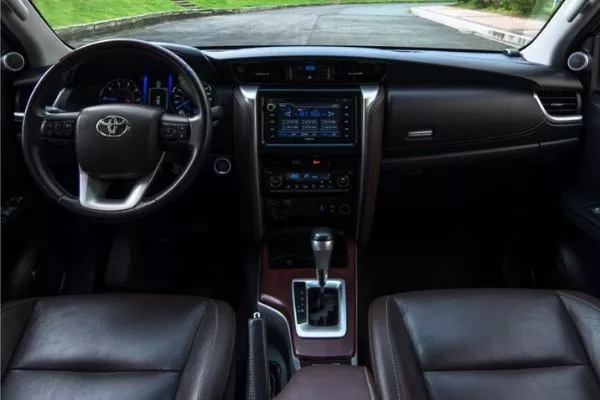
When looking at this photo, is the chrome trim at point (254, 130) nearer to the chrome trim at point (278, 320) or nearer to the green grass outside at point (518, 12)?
the chrome trim at point (278, 320)

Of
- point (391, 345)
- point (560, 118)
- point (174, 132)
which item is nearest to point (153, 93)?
point (174, 132)

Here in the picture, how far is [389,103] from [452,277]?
3.65ft

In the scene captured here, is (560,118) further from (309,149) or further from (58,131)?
(58,131)

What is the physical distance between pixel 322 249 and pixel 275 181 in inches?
13.1

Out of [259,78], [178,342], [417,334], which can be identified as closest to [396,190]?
[259,78]

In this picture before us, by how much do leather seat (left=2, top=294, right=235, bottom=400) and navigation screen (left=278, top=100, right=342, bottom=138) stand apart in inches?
28.5

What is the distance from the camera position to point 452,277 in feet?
10.6

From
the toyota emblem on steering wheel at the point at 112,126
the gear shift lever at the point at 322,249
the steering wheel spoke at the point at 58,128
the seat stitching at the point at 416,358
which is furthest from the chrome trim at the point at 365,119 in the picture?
the steering wheel spoke at the point at 58,128

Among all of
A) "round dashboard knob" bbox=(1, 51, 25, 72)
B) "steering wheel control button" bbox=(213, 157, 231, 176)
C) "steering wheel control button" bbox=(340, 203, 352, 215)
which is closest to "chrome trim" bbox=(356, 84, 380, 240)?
"steering wheel control button" bbox=(340, 203, 352, 215)

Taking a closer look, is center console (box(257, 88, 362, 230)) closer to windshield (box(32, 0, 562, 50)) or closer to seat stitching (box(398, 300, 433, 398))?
windshield (box(32, 0, 562, 50))

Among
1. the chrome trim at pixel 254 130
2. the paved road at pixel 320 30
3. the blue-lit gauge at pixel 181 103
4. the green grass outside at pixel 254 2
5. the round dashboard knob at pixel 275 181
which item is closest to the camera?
the blue-lit gauge at pixel 181 103

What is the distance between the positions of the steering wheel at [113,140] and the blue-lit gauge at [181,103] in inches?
8.9

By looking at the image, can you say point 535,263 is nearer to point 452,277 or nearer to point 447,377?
point 452,277

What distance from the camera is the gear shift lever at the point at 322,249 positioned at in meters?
2.35
